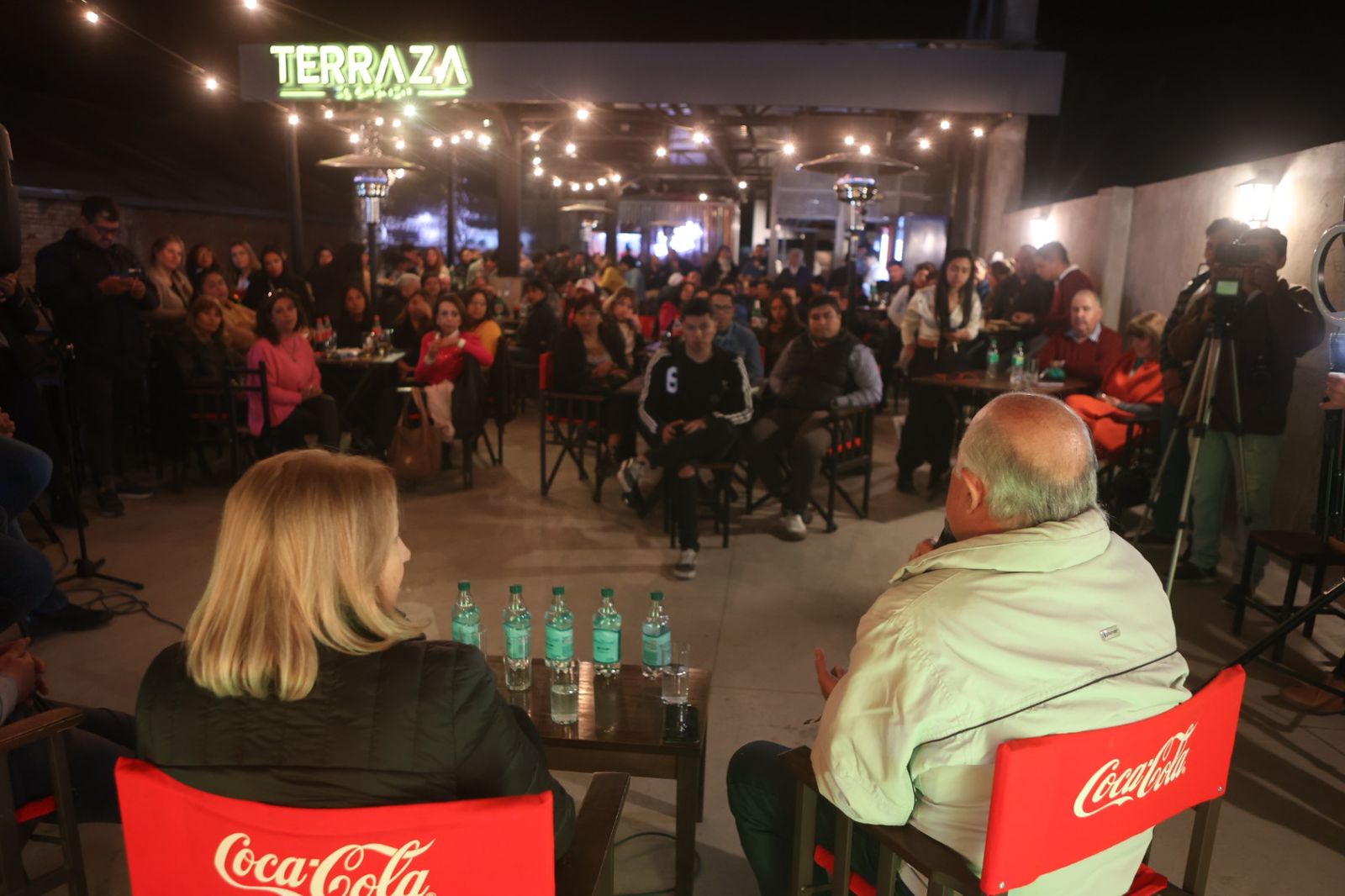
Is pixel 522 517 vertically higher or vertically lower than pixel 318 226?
lower

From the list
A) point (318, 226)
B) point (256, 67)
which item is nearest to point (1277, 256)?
point (256, 67)

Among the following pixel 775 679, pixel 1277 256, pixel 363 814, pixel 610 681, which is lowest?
pixel 775 679

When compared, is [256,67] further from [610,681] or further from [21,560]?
[610,681]

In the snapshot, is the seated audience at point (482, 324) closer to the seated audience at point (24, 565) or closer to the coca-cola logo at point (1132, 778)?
the seated audience at point (24, 565)

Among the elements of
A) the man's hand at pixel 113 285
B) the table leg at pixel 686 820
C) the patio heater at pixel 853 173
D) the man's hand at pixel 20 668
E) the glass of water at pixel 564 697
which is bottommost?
the table leg at pixel 686 820

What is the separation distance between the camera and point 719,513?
205 inches

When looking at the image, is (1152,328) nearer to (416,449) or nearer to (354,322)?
(416,449)

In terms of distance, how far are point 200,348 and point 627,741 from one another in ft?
16.9

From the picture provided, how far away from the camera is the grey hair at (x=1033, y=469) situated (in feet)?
5.03

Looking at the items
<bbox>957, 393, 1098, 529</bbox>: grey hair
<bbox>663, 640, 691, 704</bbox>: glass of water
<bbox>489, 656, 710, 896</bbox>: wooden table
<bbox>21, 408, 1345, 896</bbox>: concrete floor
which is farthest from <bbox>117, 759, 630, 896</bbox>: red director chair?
<bbox>21, 408, 1345, 896</bbox>: concrete floor

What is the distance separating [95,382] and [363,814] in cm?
517

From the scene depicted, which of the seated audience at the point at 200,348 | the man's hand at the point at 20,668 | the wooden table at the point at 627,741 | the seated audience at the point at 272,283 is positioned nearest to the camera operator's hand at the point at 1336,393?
the wooden table at the point at 627,741

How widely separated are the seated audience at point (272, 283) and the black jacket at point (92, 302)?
6.70 ft

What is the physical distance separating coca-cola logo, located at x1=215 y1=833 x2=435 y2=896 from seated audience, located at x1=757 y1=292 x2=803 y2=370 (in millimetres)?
5829
